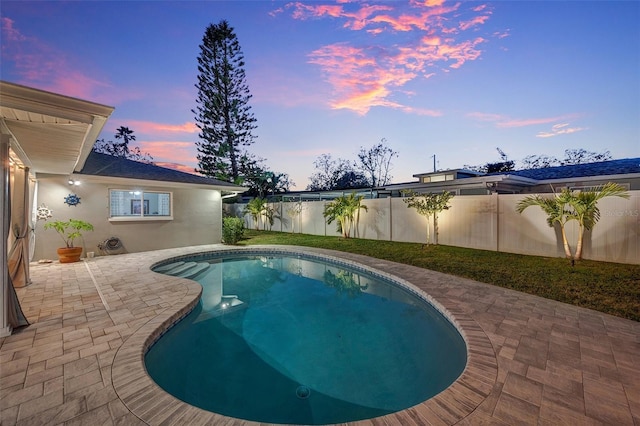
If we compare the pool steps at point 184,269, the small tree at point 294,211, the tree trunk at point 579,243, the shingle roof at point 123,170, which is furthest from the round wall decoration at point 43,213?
the tree trunk at point 579,243

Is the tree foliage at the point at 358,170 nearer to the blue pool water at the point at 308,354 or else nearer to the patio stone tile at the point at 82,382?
the blue pool water at the point at 308,354

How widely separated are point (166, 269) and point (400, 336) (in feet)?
23.8

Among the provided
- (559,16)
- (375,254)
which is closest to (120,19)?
(375,254)

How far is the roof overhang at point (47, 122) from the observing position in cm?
283

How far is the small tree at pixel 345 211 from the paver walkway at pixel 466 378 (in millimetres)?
7650

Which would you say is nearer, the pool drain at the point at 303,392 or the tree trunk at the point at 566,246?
the pool drain at the point at 303,392

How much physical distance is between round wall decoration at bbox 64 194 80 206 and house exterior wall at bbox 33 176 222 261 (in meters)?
0.08

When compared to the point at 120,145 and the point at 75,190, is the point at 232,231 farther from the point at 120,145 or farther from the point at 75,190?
the point at 120,145

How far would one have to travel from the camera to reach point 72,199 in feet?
28.9

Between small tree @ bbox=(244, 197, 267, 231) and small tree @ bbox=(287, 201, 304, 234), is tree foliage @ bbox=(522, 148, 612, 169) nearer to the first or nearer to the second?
small tree @ bbox=(287, 201, 304, 234)

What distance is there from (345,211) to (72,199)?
1034 cm

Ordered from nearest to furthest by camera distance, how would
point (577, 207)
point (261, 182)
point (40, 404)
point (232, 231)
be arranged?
1. point (40, 404)
2. point (577, 207)
3. point (232, 231)
4. point (261, 182)

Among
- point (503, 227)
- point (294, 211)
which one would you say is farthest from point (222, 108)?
point (503, 227)

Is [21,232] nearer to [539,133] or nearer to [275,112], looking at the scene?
[275,112]
